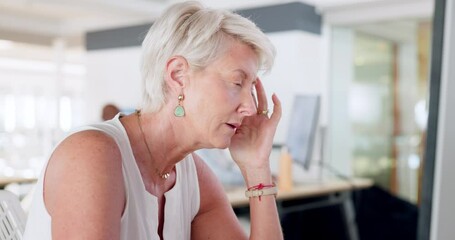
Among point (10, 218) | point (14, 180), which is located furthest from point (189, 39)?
point (14, 180)

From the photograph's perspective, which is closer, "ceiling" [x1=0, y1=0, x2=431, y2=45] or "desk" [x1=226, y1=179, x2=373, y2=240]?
"desk" [x1=226, y1=179, x2=373, y2=240]

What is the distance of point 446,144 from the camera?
0.72m

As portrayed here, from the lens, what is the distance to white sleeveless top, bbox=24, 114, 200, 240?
29.5 inches

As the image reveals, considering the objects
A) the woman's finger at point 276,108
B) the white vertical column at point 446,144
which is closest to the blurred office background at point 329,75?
the woman's finger at point 276,108

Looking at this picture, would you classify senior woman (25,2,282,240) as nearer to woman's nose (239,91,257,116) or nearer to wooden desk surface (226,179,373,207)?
woman's nose (239,91,257,116)

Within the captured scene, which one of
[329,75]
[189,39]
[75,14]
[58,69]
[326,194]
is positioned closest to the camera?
[189,39]

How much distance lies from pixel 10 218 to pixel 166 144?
0.87 feet

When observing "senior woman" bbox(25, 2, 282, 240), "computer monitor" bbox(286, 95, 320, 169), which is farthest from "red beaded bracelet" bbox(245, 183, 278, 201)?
"computer monitor" bbox(286, 95, 320, 169)

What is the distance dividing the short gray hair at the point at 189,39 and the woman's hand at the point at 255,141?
0.15 m

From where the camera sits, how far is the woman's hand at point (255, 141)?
0.97m

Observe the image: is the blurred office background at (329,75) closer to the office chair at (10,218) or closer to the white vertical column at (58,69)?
the white vertical column at (58,69)

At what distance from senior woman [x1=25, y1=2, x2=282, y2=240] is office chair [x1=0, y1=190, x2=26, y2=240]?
127 mm

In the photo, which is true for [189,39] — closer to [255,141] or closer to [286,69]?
[255,141]

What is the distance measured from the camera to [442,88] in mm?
724
